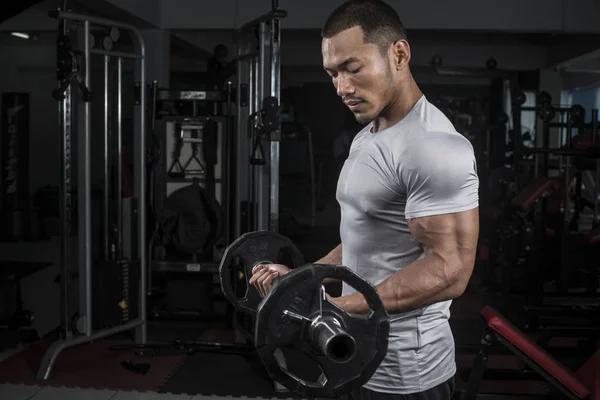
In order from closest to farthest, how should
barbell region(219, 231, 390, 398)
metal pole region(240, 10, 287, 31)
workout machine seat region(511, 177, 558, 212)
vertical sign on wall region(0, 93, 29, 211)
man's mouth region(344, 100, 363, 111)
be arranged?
barbell region(219, 231, 390, 398) < man's mouth region(344, 100, 363, 111) < metal pole region(240, 10, 287, 31) < workout machine seat region(511, 177, 558, 212) < vertical sign on wall region(0, 93, 29, 211)

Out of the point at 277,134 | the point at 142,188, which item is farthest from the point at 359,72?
the point at 142,188

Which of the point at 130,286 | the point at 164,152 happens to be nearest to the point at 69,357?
the point at 130,286

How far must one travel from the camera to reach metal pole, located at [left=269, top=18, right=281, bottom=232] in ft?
11.3

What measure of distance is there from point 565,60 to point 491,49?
4.16 ft

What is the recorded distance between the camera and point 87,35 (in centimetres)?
356

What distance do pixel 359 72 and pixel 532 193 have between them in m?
3.96

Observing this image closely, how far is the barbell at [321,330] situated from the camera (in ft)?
3.53

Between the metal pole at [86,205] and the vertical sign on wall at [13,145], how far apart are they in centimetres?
463

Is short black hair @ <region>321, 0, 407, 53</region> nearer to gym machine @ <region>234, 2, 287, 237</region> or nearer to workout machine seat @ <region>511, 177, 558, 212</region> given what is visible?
gym machine @ <region>234, 2, 287, 237</region>

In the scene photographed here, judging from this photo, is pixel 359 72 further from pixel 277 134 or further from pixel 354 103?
pixel 277 134

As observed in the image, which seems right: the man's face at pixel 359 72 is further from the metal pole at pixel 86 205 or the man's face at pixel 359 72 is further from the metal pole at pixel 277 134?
the metal pole at pixel 86 205

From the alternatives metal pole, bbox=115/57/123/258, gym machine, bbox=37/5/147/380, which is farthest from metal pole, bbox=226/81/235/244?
metal pole, bbox=115/57/123/258

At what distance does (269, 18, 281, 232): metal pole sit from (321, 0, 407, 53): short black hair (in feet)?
7.07

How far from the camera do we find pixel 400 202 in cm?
130
